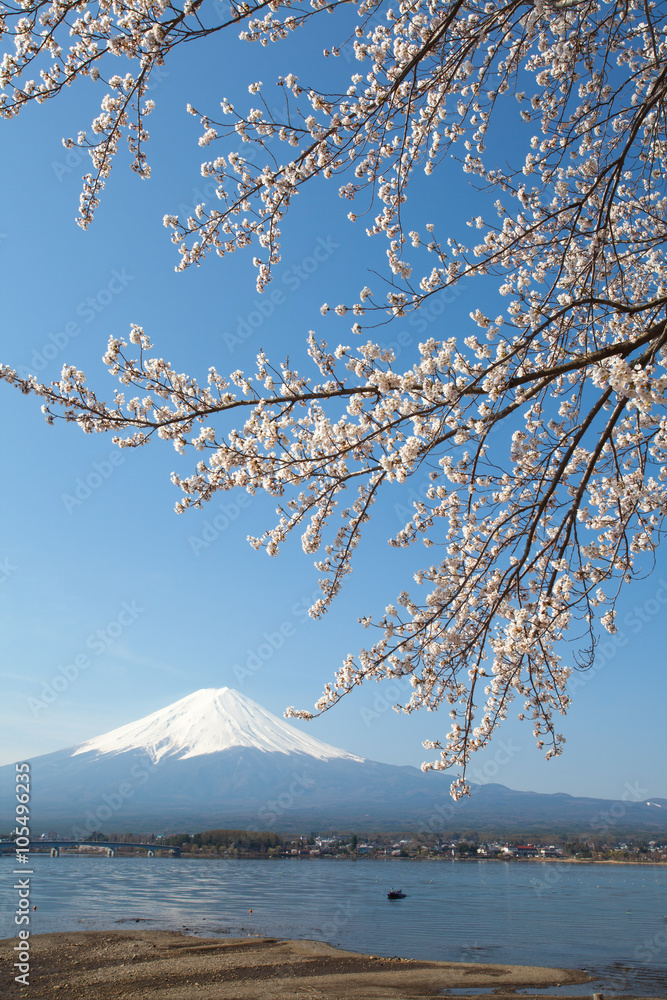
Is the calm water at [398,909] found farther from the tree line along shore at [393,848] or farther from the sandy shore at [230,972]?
the tree line along shore at [393,848]

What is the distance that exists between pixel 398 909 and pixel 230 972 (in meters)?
19.2

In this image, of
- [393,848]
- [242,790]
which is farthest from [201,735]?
[393,848]

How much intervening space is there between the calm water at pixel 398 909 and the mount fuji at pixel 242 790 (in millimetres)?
40546

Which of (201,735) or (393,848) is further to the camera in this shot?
(201,735)

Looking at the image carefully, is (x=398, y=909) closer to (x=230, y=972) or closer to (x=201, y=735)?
(x=230, y=972)

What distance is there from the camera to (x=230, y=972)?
1330 centimetres

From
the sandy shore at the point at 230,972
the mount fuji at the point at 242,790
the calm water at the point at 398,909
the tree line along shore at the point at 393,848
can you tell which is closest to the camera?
the sandy shore at the point at 230,972

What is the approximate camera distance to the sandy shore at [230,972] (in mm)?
11492

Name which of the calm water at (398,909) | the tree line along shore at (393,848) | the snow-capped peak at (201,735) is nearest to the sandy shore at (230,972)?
the calm water at (398,909)

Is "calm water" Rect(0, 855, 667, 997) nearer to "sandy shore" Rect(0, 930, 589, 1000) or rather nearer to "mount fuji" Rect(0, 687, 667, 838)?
"sandy shore" Rect(0, 930, 589, 1000)

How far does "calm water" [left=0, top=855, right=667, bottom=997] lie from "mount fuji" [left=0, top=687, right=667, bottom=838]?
1596 inches

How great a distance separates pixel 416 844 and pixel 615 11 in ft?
268

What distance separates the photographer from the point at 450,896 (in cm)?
3575

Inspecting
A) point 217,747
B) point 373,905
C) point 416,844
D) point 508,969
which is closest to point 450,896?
point 373,905
